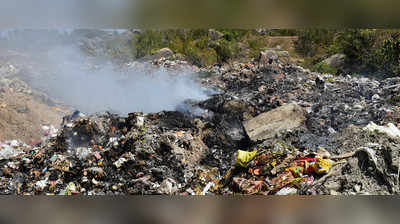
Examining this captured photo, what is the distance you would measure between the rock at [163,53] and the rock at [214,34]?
464mm

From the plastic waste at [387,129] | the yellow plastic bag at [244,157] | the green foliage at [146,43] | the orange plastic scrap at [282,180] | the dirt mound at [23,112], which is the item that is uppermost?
the green foliage at [146,43]

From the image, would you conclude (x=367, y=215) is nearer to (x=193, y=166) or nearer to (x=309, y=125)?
(x=309, y=125)

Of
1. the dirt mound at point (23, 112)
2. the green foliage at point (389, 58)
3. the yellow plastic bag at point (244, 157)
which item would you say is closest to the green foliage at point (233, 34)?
the yellow plastic bag at point (244, 157)

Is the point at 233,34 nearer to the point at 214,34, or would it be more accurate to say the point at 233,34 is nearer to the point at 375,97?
the point at 214,34

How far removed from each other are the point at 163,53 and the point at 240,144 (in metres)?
1.23

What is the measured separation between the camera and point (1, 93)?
124 inches

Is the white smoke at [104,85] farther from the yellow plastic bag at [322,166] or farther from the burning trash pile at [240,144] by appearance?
the yellow plastic bag at [322,166]

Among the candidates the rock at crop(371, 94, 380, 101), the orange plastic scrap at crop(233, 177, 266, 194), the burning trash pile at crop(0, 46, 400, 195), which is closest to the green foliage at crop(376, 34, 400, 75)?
the burning trash pile at crop(0, 46, 400, 195)

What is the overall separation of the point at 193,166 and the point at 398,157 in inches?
73.1

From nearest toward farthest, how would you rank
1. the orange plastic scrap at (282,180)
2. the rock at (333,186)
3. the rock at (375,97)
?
the rock at (333,186) < the orange plastic scrap at (282,180) < the rock at (375,97)

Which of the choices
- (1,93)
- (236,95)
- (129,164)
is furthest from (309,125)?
(1,93)

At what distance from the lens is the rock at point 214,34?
306 cm

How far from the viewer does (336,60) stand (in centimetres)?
333

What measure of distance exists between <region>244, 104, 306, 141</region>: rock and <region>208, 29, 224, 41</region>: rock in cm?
91
